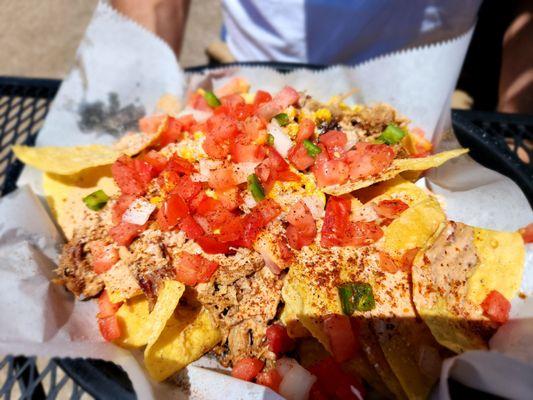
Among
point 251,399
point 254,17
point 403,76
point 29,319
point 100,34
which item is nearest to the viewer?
point 251,399

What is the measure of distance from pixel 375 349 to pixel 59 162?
5.43 feet

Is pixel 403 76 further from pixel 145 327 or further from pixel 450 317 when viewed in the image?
pixel 145 327

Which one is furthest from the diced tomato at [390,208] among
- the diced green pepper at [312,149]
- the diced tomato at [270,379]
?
the diced tomato at [270,379]

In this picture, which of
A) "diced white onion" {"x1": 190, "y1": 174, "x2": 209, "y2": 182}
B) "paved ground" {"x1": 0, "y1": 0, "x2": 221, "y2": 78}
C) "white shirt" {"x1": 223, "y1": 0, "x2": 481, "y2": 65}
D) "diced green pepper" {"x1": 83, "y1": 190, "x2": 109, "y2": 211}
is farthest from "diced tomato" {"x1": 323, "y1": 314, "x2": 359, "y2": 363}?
"paved ground" {"x1": 0, "y1": 0, "x2": 221, "y2": 78}

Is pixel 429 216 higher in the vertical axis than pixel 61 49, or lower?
higher

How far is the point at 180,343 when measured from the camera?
1667mm

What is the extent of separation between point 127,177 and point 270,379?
1060 mm

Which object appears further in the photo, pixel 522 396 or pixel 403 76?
pixel 403 76

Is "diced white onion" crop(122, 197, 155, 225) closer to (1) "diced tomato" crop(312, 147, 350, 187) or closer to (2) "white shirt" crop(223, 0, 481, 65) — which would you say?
(1) "diced tomato" crop(312, 147, 350, 187)

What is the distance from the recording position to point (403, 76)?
233cm

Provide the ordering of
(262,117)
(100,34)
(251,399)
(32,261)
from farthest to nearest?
(100,34) < (262,117) < (32,261) < (251,399)

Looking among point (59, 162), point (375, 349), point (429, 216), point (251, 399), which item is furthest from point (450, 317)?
point (59, 162)

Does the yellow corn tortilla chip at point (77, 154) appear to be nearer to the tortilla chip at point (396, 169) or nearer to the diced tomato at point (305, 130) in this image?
the diced tomato at point (305, 130)

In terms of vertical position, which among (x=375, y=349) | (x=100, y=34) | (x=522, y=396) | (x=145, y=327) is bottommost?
(x=145, y=327)
